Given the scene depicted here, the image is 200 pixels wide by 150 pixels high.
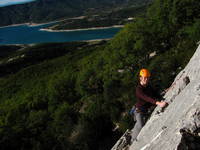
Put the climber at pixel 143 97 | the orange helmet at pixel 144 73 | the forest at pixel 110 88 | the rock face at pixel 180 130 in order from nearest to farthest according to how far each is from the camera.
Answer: the rock face at pixel 180 130 < the orange helmet at pixel 144 73 < the climber at pixel 143 97 < the forest at pixel 110 88

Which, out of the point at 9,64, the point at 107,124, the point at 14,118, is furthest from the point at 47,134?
the point at 9,64

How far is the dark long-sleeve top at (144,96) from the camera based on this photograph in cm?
779

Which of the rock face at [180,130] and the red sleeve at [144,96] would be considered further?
the red sleeve at [144,96]

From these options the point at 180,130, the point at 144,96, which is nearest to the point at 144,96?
the point at 144,96

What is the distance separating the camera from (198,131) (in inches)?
242

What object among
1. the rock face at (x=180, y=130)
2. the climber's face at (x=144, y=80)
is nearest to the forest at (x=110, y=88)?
the climber's face at (x=144, y=80)

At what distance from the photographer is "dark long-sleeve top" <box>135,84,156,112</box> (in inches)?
307

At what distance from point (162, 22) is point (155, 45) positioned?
589cm

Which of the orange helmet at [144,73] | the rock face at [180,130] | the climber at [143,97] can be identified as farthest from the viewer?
the climber at [143,97]

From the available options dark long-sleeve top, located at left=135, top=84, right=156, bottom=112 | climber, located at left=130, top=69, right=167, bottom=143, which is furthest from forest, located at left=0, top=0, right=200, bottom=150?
dark long-sleeve top, located at left=135, top=84, right=156, bottom=112

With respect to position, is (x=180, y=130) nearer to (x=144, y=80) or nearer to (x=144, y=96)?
(x=144, y=96)

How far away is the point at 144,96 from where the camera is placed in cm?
783

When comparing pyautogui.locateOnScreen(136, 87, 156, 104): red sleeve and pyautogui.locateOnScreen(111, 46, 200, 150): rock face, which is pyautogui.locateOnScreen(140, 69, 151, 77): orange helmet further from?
pyautogui.locateOnScreen(111, 46, 200, 150): rock face

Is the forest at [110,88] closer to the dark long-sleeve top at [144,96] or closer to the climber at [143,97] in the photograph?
the climber at [143,97]
